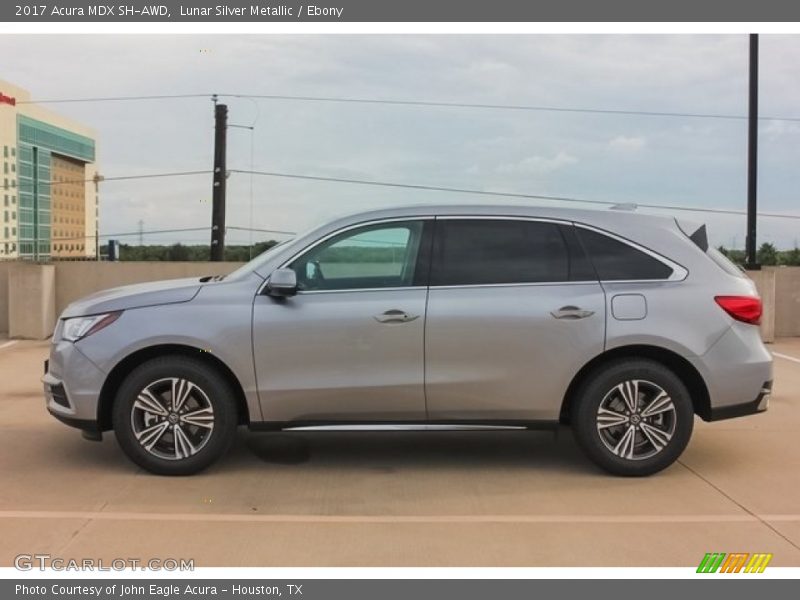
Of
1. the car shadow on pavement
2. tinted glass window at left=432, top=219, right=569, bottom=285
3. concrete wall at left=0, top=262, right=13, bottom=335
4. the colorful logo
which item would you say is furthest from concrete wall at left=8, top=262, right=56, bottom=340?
the colorful logo

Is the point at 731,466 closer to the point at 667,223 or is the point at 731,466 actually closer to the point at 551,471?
the point at 551,471

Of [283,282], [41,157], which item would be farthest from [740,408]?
[41,157]

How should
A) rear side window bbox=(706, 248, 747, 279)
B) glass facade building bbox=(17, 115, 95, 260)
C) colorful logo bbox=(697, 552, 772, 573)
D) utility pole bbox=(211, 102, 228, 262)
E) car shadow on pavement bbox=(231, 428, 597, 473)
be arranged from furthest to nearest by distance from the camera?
1. glass facade building bbox=(17, 115, 95, 260)
2. utility pole bbox=(211, 102, 228, 262)
3. car shadow on pavement bbox=(231, 428, 597, 473)
4. rear side window bbox=(706, 248, 747, 279)
5. colorful logo bbox=(697, 552, 772, 573)

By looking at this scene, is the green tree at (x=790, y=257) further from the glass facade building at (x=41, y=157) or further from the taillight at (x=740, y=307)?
the glass facade building at (x=41, y=157)

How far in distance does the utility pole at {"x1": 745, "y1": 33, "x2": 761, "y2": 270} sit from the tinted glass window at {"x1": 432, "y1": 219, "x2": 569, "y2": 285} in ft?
29.9

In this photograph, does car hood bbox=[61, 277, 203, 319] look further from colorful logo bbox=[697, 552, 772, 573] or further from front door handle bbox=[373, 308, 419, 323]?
colorful logo bbox=[697, 552, 772, 573]

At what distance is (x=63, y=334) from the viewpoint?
16.7 feet

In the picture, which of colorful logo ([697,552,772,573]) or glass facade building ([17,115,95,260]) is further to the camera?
glass facade building ([17,115,95,260])

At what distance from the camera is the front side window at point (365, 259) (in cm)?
505

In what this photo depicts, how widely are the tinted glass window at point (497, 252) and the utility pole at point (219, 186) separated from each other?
9982 millimetres

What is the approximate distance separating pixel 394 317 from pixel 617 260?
5.33 feet

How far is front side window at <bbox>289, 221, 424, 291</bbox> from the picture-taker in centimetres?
505

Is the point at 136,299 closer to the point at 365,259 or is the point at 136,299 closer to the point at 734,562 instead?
the point at 365,259

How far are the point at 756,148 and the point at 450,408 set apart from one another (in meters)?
10.5
